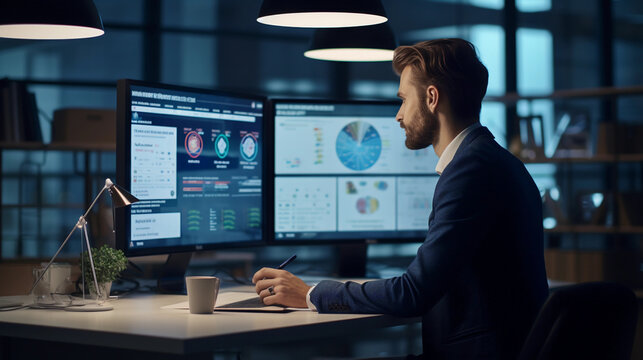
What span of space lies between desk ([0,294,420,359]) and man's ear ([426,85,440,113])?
52cm

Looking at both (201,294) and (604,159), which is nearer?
(201,294)

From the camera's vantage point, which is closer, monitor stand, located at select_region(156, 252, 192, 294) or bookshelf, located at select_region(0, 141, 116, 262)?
monitor stand, located at select_region(156, 252, 192, 294)

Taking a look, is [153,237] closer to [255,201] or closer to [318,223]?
[255,201]

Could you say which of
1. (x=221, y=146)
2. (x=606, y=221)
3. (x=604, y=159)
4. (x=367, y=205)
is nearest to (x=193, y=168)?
(x=221, y=146)

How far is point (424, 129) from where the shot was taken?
1982 mm

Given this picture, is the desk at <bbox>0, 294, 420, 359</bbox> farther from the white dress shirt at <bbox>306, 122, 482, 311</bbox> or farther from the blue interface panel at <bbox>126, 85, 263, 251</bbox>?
the blue interface panel at <bbox>126, 85, 263, 251</bbox>

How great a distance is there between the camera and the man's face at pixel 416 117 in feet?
6.45

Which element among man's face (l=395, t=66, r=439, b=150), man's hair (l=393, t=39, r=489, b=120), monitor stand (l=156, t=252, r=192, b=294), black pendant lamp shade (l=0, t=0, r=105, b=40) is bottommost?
monitor stand (l=156, t=252, r=192, b=294)

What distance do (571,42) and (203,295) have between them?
20.4ft

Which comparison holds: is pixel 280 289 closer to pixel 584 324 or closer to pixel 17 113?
pixel 584 324

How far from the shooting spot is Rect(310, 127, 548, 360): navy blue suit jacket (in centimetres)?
173

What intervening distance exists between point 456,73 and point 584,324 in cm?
69

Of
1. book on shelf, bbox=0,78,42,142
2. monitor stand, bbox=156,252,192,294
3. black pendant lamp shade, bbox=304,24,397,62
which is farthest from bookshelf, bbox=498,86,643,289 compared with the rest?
monitor stand, bbox=156,252,192,294

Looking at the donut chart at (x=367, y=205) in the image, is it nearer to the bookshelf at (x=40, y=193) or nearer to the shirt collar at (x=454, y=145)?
the shirt collar at (x=454, y=145)
